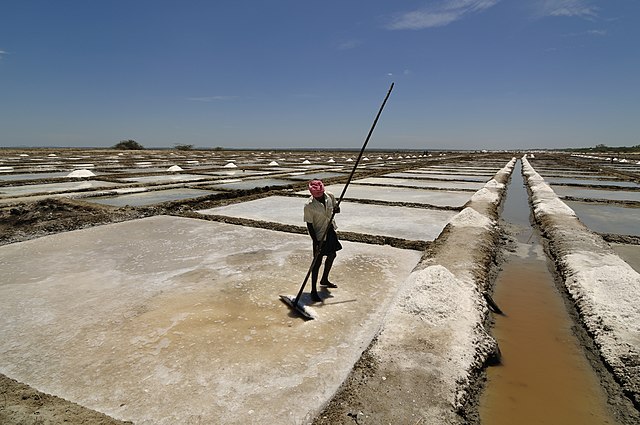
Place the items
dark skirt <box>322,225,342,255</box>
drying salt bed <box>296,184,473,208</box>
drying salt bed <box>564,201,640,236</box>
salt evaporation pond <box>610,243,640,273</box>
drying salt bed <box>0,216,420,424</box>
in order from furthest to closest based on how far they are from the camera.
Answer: drying salt bed <box>296,184,473,208</box> → drying salt bed <box>564,201,640,236</box> → salt evaporation pond <box>610,243,640,273</box> → dark skirt <box>322,225,342,255</box> → drying salt bed <box>0,216,420,424</box>

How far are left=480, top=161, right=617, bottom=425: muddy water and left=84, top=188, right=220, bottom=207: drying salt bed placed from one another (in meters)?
8.61

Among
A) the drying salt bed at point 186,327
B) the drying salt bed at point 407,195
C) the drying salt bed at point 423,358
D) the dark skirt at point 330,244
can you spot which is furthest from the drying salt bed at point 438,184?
the dark skirt at point 330,244

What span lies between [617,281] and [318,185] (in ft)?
11.7

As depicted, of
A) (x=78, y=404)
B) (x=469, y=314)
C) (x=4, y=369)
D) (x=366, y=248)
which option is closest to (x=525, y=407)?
(x=469, y=314)

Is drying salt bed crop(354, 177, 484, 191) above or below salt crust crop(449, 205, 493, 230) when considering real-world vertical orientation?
above

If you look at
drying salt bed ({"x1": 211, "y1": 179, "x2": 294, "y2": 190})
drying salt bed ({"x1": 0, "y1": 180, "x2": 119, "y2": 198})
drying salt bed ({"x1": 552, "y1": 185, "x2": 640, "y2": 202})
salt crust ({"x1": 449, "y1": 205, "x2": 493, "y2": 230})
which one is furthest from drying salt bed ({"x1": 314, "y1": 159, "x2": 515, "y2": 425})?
drying salt bed ({"x1": 0, "y1": 180, "x2": 119, "y2": 198})

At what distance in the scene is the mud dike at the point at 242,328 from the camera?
2.28m

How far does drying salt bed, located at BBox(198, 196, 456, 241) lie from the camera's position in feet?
22.3

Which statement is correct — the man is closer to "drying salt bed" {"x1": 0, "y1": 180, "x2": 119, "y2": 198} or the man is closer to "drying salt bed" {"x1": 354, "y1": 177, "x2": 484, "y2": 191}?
"drying salt bed" {"x1": 0, "y1": 180, "x2": 119, "y2": 198}

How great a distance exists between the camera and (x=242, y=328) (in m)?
3.17

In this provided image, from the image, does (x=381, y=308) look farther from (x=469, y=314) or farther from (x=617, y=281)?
(x=617, y=281)

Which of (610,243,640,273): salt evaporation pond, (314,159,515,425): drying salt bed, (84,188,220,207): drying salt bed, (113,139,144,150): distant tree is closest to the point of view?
(314,159,515,425): drying salt bed

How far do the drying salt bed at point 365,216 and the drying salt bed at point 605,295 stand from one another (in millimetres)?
2103

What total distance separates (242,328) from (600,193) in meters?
14.2
